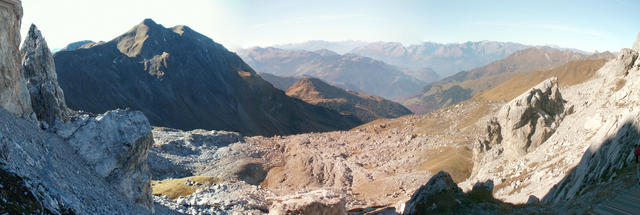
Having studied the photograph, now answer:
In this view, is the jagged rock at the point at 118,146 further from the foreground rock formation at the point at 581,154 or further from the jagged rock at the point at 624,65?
the jagged rock at the point at 624,65

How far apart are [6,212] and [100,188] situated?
24.5 ft

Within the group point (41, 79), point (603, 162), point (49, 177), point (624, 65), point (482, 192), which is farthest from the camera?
point (624, 65)

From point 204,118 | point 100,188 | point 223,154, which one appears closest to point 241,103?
point 204,118

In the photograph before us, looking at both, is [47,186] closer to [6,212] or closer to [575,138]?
[6,212]

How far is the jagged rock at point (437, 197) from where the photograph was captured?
62.8ft

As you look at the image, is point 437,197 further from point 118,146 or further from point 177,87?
point 177,87

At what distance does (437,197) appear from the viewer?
19.8 metres

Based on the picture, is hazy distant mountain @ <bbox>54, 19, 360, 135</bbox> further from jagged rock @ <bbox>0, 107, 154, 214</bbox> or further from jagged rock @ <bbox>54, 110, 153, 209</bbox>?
jagged rock @ <bbox>0, 107, 154, 214</bbox>

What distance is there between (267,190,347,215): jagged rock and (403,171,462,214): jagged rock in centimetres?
658

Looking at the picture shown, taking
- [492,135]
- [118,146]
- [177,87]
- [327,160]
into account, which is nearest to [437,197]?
[492,135]

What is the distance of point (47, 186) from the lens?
11984 millimetres

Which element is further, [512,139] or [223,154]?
[223,154]

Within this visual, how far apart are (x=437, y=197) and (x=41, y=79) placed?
24.8 m

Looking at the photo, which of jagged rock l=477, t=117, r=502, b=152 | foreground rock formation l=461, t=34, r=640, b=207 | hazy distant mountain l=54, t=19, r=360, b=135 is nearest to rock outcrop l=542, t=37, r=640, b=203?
foreground rock formation l=461, t=34, r=640, b=207
